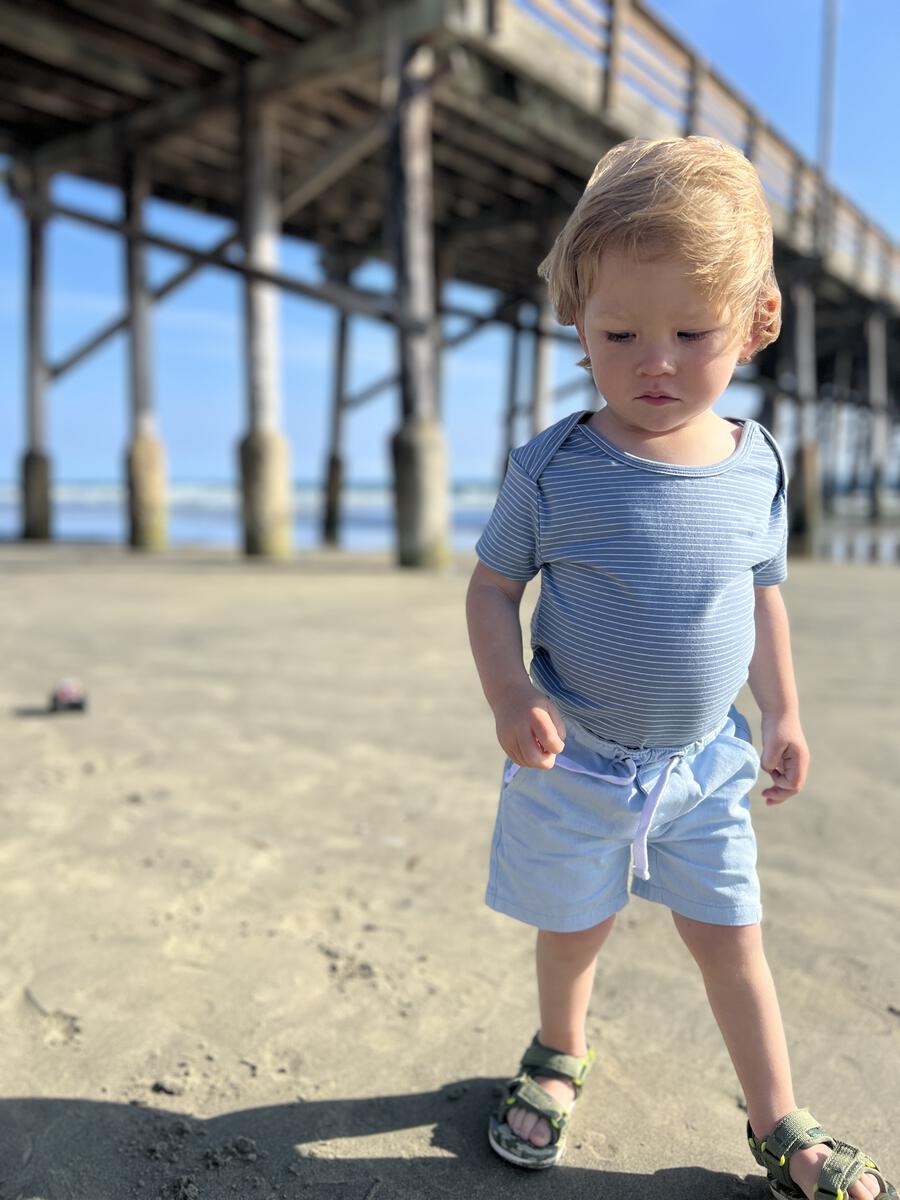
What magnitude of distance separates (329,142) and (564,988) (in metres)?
10.1

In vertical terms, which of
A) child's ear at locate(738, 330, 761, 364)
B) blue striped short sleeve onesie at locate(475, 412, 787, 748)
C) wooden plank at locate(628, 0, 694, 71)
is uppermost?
wooden plank at locate(628, 0, 694, 71)

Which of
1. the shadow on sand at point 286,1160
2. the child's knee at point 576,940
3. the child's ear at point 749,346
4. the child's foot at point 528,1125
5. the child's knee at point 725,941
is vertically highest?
the child's ear at point 749,346

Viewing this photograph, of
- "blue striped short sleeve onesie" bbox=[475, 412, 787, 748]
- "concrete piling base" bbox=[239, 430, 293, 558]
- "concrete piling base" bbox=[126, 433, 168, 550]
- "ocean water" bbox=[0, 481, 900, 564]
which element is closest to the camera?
"blue striped short sleeve onesie" bbox=[475, 412, 787, 748]

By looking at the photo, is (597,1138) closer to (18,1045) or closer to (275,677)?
(18,1045)

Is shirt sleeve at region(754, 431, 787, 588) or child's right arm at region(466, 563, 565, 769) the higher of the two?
shirt sleeve at region(754, 431, 787, 588)

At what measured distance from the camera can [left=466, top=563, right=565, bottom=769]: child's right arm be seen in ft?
3.92

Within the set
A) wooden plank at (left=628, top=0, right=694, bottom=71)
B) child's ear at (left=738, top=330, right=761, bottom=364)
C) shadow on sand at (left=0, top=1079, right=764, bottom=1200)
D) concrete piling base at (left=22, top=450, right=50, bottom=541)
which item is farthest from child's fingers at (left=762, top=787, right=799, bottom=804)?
concrete piling base at (left=22, top=450, right=50, bottom=541)

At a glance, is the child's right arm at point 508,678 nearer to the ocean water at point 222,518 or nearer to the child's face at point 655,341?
the child's face at point 655,341

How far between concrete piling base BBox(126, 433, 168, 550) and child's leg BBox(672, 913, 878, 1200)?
389 inches

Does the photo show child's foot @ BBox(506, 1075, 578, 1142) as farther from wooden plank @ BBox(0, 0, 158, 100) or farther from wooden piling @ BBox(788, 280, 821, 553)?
wooden piling @ BBox(788, 280, 821, 553)

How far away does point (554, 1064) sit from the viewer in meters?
1.43

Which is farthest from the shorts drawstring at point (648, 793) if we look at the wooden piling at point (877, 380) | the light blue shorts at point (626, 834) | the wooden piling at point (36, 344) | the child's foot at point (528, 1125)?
the wooden piling at point (877, 380)

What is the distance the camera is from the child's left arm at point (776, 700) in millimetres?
1407

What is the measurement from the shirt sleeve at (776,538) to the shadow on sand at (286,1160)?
844 mm
